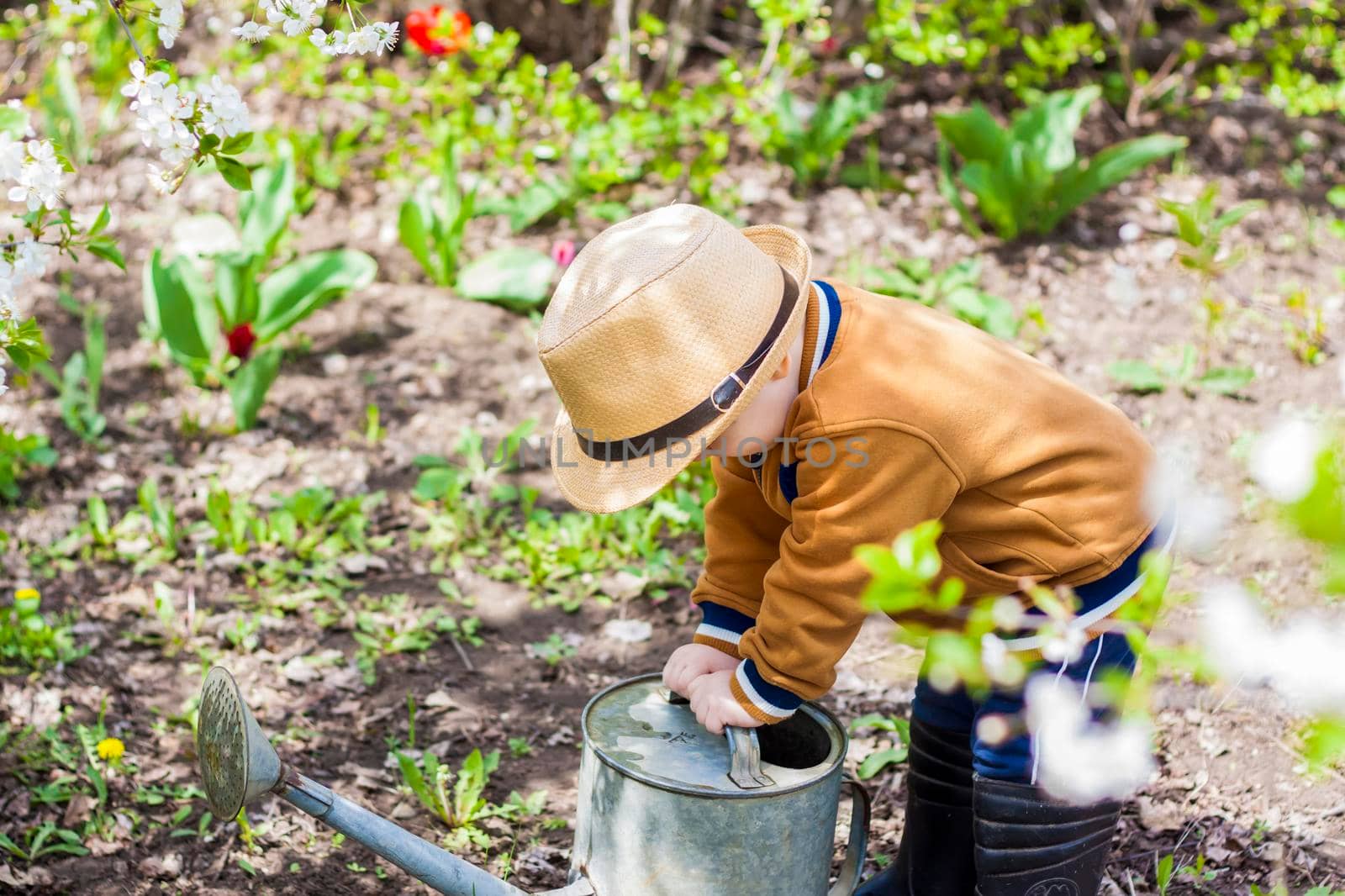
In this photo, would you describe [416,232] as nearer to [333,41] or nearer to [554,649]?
[554,649]

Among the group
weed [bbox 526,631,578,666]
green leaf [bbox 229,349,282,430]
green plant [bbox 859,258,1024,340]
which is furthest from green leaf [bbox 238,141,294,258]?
green plant [bbox 859,258,1024,340]

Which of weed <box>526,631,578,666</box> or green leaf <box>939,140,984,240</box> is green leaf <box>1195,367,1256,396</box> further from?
weed <box>526,631,578,666</box>

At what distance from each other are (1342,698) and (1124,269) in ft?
11.5

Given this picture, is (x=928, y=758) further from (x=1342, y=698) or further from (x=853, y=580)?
(x=1342, y=698)

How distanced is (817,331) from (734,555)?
42 centimetres

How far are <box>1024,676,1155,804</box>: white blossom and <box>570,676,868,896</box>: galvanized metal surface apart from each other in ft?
0.88

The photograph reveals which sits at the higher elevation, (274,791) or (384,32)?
(384,32)

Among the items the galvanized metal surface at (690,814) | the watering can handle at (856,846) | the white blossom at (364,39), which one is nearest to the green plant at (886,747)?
the watering can handle at (856,846)

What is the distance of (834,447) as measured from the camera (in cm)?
153

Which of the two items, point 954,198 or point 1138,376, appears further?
point 954,198

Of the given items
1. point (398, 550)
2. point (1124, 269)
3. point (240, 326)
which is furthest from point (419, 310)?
point (1124, 269)

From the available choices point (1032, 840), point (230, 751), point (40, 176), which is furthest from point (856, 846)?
point (40, 176)

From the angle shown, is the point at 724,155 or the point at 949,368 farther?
the point at 724,155

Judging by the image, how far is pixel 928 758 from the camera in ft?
6.52
